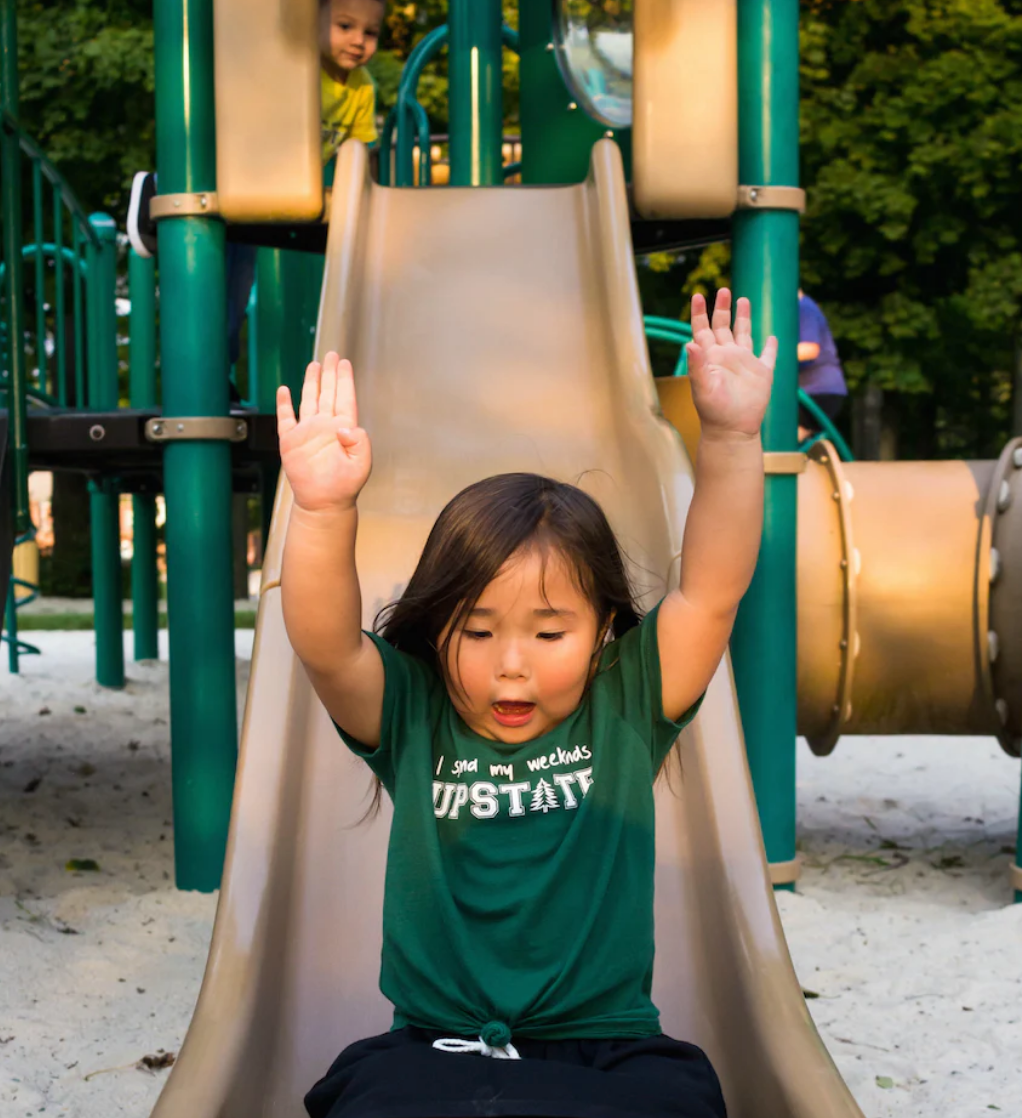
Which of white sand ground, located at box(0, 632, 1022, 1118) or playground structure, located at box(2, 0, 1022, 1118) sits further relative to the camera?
white sand ground, located at box(0, 632, 1022, 1118)

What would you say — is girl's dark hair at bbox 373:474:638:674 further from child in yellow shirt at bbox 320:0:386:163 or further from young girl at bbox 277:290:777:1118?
child in yellow shirt at bbox 320:0:386:163

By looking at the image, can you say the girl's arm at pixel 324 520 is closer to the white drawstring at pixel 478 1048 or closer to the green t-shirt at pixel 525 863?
the green t-shirt at pixel 525 863

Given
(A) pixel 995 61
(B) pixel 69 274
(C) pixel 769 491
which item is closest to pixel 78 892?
(C) pixel 769 491

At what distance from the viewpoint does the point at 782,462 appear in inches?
164

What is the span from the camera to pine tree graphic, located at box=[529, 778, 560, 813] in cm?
194

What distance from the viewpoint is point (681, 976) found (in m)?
2.52

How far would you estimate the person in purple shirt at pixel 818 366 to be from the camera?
323 inches

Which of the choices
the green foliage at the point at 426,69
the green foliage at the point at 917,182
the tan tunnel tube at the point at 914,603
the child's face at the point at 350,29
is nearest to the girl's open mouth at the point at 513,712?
the tan tunnel tube at the point at 914,603

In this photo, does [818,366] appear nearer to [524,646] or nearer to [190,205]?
[190,205]

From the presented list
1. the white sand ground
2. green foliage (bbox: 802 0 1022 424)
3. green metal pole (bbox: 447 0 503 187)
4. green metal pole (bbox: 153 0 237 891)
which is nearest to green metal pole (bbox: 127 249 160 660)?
the white sand ground

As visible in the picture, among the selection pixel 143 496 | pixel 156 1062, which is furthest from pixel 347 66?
pixel 143 496

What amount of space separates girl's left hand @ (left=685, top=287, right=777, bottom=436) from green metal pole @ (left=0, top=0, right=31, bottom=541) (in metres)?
2.33

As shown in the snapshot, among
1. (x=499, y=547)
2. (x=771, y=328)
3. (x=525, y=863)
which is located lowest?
(x=525, y=863)

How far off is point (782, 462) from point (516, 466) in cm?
109
